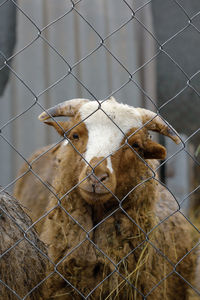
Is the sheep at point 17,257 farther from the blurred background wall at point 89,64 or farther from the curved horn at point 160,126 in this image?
the blurred background wall at point 89,64

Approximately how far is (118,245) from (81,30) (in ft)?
9.17

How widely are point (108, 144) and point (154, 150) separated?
42cm

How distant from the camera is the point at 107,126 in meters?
3.08

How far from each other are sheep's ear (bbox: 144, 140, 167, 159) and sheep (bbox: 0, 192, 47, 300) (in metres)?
1.11

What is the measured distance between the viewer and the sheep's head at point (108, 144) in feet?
9.43

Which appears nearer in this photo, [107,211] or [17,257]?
[17,257]

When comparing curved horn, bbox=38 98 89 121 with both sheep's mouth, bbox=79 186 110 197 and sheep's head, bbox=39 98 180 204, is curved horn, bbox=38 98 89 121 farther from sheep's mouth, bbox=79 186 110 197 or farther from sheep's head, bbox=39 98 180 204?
sheep's mouth, bbox=79 186 110 197

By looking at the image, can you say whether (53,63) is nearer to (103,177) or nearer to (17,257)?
(103,177)

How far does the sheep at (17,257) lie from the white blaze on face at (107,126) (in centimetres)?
69

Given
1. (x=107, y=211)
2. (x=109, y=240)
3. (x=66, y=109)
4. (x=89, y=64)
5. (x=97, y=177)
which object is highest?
(x=89, y=64)

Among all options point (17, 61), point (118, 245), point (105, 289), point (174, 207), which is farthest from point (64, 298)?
point (17, 61)

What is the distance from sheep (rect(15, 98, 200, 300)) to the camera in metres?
2.97

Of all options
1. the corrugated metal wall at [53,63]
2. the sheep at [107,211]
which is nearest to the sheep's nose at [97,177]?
the sheep at [107,211]

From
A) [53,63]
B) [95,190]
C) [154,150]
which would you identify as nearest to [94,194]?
[95,190]
